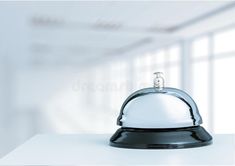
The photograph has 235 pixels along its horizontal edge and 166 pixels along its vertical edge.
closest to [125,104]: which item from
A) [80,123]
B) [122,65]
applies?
[80,123]

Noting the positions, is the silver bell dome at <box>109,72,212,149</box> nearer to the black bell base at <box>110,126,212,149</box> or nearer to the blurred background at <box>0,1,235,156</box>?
the black bell base at <box>110,126,212,149</box>

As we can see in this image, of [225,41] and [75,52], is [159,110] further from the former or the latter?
[225,41]

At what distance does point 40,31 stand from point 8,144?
2.39m

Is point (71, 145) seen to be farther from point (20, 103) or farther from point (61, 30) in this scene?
point (61, 30)

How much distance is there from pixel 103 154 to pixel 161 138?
172mm

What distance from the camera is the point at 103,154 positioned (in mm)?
1078

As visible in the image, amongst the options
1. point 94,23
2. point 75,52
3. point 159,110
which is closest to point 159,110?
point 159,110

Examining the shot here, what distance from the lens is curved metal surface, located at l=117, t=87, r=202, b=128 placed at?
3.84 ft

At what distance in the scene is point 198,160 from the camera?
0.98 meters

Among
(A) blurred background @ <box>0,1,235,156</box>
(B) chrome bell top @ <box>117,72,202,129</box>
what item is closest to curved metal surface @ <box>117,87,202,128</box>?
(B) chrome bell top @ <box>117,72,202,129</box>

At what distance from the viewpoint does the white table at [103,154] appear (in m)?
0.97

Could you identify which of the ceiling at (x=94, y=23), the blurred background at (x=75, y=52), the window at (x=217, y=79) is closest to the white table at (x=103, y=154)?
the blurred background at (x=75, y=52)

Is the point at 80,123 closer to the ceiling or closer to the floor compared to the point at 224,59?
closer to the floor

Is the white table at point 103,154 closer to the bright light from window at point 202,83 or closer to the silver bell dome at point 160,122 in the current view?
the silver bell dome at point 160,122
